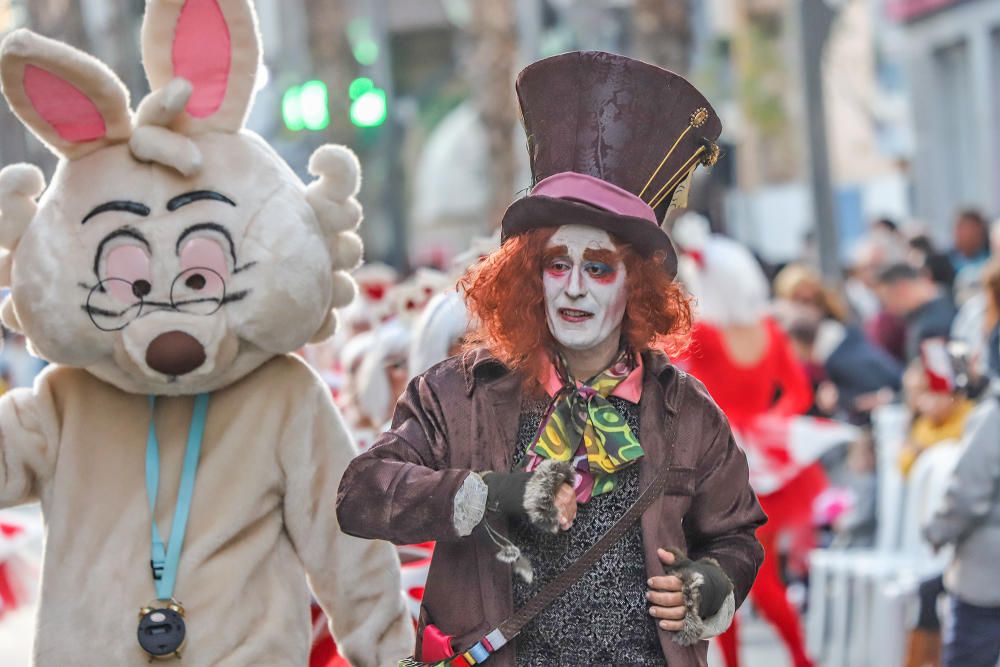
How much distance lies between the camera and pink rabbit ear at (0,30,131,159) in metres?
4.54

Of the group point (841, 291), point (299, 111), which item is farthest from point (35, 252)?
point (841, 291)

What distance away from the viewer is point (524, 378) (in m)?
4.02

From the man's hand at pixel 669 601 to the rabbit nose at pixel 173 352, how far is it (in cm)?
129

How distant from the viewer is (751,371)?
8977 millimetres

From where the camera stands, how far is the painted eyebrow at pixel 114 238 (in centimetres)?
457

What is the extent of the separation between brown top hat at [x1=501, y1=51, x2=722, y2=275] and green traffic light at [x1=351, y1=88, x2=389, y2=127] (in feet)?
33.8

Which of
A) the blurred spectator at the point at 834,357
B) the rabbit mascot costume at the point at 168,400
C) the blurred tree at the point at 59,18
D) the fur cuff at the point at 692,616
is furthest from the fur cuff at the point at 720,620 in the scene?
the blurred tree at the point at 59,18

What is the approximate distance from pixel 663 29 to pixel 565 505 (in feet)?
61.1

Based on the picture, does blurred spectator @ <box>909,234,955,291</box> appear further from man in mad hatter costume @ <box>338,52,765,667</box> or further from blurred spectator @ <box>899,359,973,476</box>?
man in mad hatter costume @ <box>338,52,765,667</box>

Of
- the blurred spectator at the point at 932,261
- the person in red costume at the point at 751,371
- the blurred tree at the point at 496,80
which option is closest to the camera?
the person in red costume at the point at 751,371

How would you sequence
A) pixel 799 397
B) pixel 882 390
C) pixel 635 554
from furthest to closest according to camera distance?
1. pixel 882 390
2. pixel 799 397
3. pixel 635 554

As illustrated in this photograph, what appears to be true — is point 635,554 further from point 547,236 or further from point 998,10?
point 998,10

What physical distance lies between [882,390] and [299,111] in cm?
457

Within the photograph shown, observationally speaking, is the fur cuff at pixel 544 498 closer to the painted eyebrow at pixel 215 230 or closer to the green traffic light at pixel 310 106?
the painted eyebrow at pixel 215 230
